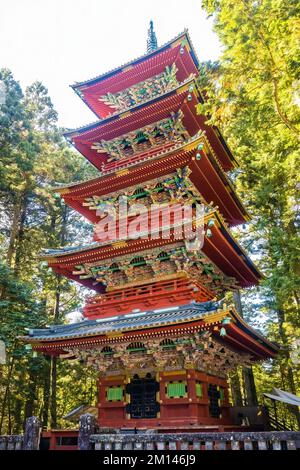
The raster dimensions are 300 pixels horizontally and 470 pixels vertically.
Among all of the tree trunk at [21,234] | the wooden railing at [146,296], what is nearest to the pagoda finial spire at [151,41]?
the tree trunk at [21,234]

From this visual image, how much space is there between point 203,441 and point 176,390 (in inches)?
195

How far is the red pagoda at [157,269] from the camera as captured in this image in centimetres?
1132

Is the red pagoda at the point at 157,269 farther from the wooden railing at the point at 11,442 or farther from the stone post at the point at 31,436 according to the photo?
the wooden railing at the point at 11,442

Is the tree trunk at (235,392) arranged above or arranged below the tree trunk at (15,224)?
below

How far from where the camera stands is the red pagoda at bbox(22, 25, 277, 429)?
11.3m

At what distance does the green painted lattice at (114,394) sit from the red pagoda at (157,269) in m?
0.05

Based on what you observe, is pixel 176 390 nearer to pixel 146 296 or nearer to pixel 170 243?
pixel 146 296

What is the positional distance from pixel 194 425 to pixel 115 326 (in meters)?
3.88

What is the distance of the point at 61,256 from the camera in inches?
565

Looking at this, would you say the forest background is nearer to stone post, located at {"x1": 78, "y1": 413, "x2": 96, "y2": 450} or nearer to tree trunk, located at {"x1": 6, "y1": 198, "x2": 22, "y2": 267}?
tree trunk, located at {"x1": 6, "y1": 198, "x2": 22, "y2": 267}

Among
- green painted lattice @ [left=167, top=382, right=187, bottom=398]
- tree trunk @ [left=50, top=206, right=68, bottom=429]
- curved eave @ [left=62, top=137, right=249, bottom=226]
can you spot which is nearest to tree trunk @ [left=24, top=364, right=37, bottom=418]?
tree trunk @ [left=50, top=206, right=68, bottom=429]

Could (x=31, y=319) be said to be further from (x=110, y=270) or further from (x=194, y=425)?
(x=194, y=425)

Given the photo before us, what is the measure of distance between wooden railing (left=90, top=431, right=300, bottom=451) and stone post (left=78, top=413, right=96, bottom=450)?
0.12 metres
